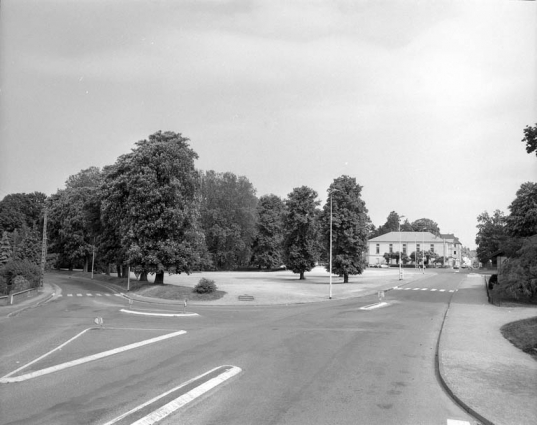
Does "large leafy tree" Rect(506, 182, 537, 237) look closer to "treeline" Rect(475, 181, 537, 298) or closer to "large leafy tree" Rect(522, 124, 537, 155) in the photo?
"treeline" Rect(475, 181, 537, 298)

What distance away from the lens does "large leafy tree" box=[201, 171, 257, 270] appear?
87938 millimetres

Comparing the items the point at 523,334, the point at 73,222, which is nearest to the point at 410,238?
the point at 73,222

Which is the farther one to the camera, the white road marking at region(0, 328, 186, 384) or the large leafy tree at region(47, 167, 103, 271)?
the large leafy tree at region(47, 167, 103, 271)

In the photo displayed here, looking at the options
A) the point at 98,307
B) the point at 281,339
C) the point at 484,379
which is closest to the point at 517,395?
the point at 484,379

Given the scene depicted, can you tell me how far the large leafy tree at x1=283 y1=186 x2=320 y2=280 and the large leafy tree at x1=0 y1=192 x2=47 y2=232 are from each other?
213ft

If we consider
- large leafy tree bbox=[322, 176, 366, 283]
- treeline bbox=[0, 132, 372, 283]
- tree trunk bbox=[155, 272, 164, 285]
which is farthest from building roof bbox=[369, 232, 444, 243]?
tree trunk bbox=[155, 272, 164, 285]

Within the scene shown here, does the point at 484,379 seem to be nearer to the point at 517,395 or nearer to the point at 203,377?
the point at 517,395

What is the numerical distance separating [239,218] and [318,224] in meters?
33.4

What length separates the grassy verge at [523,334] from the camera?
14.3 meters

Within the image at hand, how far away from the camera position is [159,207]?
38750mm

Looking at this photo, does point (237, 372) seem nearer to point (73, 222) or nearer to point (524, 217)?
point (524, 217)

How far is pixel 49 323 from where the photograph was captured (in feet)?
69.9

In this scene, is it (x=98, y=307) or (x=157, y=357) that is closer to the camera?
(x=157, y=357)

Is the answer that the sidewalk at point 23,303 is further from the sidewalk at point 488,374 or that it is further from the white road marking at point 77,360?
the sidewalk at point 488,374
